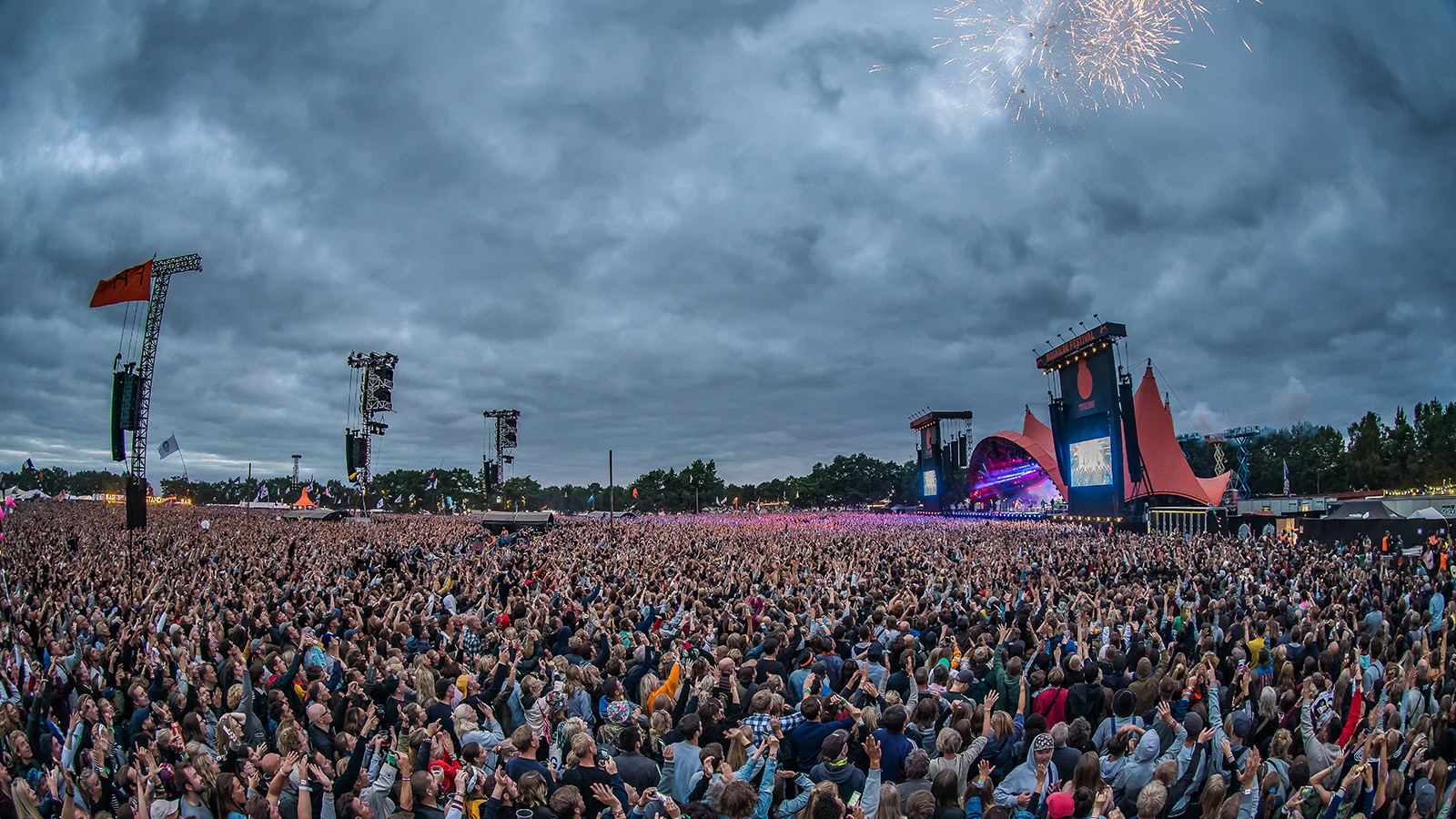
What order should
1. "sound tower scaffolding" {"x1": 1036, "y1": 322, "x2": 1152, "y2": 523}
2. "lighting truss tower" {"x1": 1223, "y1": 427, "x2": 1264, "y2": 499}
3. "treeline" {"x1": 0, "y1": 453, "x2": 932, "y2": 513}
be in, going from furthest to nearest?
"treeline" {"x1": 0, "y1": 453, "x2": 932, "y2": 513}
"lighting truss tower" {"x1": 1223, "y1": 427, "x2": 1264, "y2": 499}
"sound tower scaffolding" {"x1": 1036, "y1": 322, "x2": 1152, "y2": 523}

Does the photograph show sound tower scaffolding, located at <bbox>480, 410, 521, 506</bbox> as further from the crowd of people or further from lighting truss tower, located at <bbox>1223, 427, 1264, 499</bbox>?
lighting truss tower, located at <bbox>1223, 427, 1264, 499</bbox>

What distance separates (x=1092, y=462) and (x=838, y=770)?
39.0 metres

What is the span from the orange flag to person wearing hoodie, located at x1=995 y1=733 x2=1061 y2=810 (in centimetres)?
3292

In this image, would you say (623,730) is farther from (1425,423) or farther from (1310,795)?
(1425,423)

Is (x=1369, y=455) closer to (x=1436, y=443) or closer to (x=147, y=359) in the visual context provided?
(x=1436, y=443)

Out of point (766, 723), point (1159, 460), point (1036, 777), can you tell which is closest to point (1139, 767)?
point (1036, 777)

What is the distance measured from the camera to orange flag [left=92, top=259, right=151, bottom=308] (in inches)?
1051

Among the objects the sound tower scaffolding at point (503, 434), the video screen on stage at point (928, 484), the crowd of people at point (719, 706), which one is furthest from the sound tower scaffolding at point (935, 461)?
the crowd of people at point (719, 706)

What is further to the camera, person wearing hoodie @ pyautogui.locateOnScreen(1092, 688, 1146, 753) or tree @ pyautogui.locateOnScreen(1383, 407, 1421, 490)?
tree @ pyautogui.locateOnScreen(1383, 407, 1421, 490)

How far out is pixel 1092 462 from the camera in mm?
38219

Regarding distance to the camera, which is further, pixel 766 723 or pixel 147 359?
pixel 147 359

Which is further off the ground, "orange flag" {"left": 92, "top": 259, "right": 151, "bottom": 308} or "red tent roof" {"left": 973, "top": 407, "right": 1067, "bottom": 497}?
"orange flag" {"left": 92, "top": 259, "right": 151, "bottom": 308}

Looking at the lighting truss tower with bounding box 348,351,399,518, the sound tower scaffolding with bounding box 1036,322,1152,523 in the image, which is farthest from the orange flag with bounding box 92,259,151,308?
the sound tower scaffolding with bounding box 1036,322,1152,523

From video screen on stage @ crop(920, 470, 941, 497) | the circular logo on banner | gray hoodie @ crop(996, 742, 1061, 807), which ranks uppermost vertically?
the circular logo on banner
